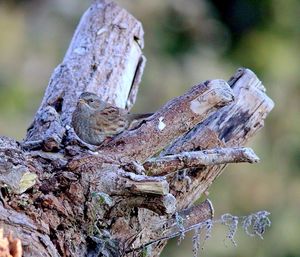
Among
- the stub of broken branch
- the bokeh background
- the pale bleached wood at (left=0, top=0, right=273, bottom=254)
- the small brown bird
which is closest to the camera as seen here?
the pale bleached wood at (left=0, top=0, right=273, bottom=254)

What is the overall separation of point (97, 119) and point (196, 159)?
986mm

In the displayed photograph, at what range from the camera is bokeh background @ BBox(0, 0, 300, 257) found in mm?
10994

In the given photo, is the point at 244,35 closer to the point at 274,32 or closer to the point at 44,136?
the point at 274,32

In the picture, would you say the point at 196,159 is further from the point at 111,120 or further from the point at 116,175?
the point at 111,120

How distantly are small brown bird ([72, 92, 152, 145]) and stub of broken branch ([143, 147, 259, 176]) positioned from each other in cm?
63

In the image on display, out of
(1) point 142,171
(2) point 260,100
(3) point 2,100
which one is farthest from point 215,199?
(1) point 142,171

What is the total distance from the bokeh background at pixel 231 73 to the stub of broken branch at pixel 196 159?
5615 millimetres

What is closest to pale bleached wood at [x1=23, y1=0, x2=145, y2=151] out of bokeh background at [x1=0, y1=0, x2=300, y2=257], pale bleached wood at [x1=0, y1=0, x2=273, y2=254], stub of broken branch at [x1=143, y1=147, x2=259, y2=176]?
pale bleached wood at [x1=0, y1=0, x2=273, y2=254]

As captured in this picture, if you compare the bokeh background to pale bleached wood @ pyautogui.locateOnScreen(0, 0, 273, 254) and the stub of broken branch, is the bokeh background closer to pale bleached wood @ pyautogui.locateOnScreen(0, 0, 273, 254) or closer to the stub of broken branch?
pale bleached wood @ pyautogui.locateOnScreen(0, 0, 273, 254)

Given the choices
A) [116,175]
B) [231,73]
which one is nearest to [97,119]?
[116,175]

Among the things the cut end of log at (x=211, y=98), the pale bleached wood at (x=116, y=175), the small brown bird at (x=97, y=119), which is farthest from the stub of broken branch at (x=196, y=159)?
the small brown bird at (x=97, y=119)

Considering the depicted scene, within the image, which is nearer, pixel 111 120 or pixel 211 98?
pixel 211 98

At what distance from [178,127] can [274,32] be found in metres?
6.79

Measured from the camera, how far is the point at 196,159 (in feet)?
15.0
